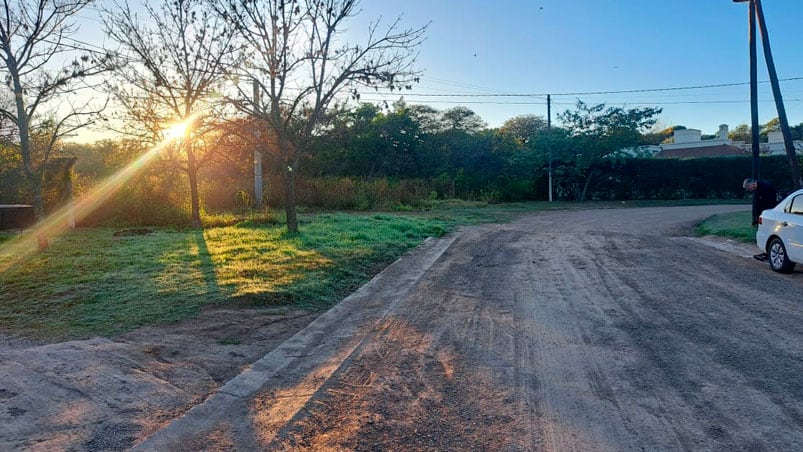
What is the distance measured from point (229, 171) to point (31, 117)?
14701 mm

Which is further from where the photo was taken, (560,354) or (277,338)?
(277,338)

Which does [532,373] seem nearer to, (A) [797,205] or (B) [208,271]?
(B) [208,271]

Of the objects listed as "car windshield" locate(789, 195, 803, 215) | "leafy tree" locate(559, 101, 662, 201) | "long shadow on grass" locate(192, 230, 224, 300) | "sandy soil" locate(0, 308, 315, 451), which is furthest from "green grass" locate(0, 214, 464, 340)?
"leafy tree" locate(559, 101, 662, 201)

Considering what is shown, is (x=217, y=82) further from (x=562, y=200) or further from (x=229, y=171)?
(x=562, y=200)

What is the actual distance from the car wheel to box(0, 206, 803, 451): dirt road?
21 cm

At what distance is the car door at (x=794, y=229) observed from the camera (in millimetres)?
9203

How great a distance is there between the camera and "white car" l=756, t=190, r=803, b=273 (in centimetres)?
930

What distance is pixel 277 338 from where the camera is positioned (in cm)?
621

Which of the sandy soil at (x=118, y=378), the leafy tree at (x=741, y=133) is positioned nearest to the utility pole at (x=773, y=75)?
the sandy soil at (x=118, y=378)

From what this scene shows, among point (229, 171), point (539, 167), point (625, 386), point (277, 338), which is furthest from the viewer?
point (539, 167)

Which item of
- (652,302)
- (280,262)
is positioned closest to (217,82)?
(280,262)

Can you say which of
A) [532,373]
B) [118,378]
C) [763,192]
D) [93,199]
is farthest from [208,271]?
[763,192]

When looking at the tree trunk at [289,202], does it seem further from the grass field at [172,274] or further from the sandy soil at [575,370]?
the sandy soil at [575,370]

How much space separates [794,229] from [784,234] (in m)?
0.24
